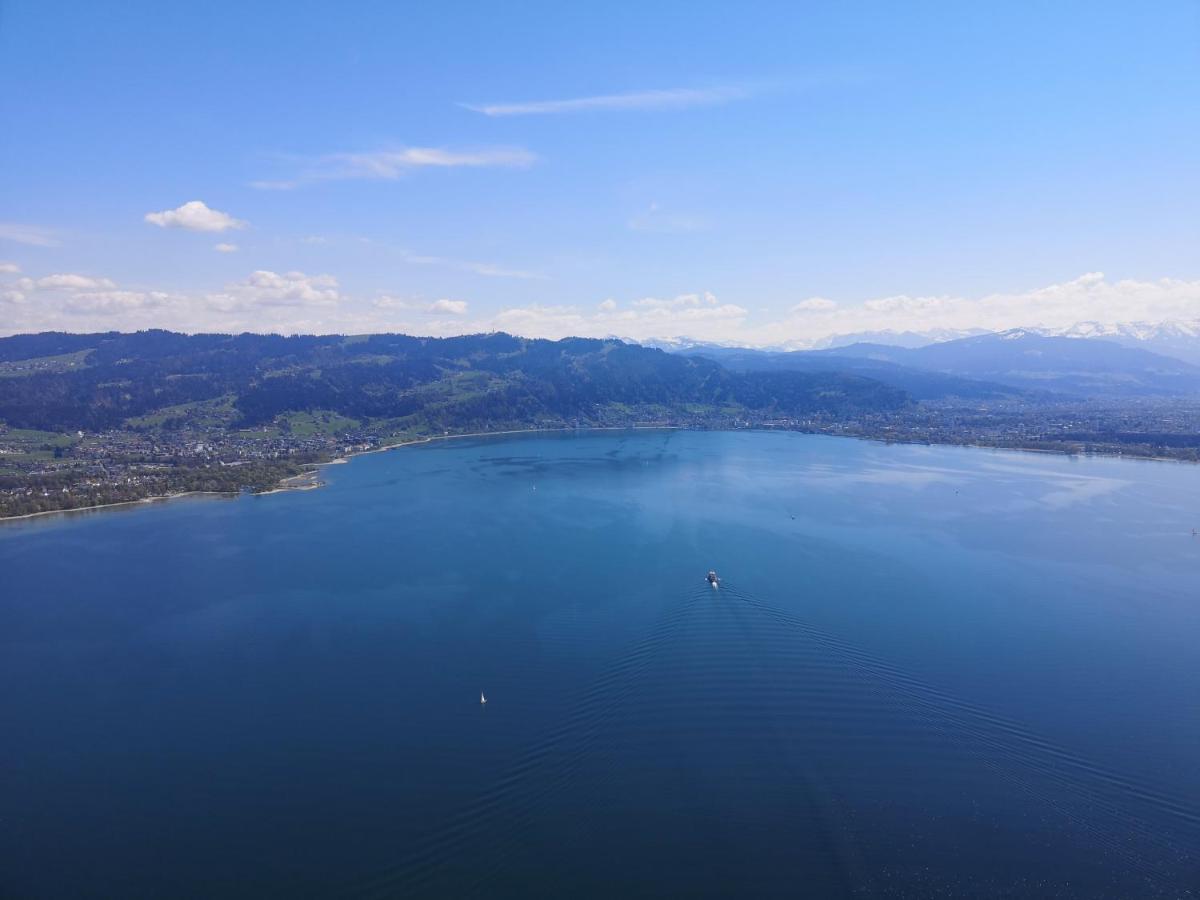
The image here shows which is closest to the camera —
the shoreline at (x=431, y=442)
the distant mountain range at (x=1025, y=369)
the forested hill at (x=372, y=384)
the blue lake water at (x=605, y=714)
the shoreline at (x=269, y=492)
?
the blue lake water at (x=605, y=714)

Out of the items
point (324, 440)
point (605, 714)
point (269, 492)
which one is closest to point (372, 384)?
point (324, 440)

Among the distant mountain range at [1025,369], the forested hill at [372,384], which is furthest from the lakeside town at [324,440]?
the distant mountain range at [1025,369]

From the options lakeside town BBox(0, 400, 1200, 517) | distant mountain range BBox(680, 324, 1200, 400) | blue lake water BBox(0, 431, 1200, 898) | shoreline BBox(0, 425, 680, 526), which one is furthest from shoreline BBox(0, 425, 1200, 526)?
distant mountain range BBox(680, 324, 1200, 400)

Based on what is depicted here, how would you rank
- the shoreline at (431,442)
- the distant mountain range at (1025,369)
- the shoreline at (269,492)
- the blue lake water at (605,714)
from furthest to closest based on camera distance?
1. the distant mountain range at (1025,369)
2. the shoreline at (431,442)
3. the shoreline at (269,492)
4. the blue lake water at (605,714)

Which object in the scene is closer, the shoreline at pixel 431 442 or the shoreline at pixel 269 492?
the shoreline at pixel 269 492

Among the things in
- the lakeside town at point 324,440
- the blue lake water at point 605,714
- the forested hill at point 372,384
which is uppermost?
the forested hill at point 372,384

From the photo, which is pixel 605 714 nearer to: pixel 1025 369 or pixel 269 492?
pixel 269 492

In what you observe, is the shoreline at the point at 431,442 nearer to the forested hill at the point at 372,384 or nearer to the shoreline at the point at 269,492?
the shoreline at the point at 269,492
